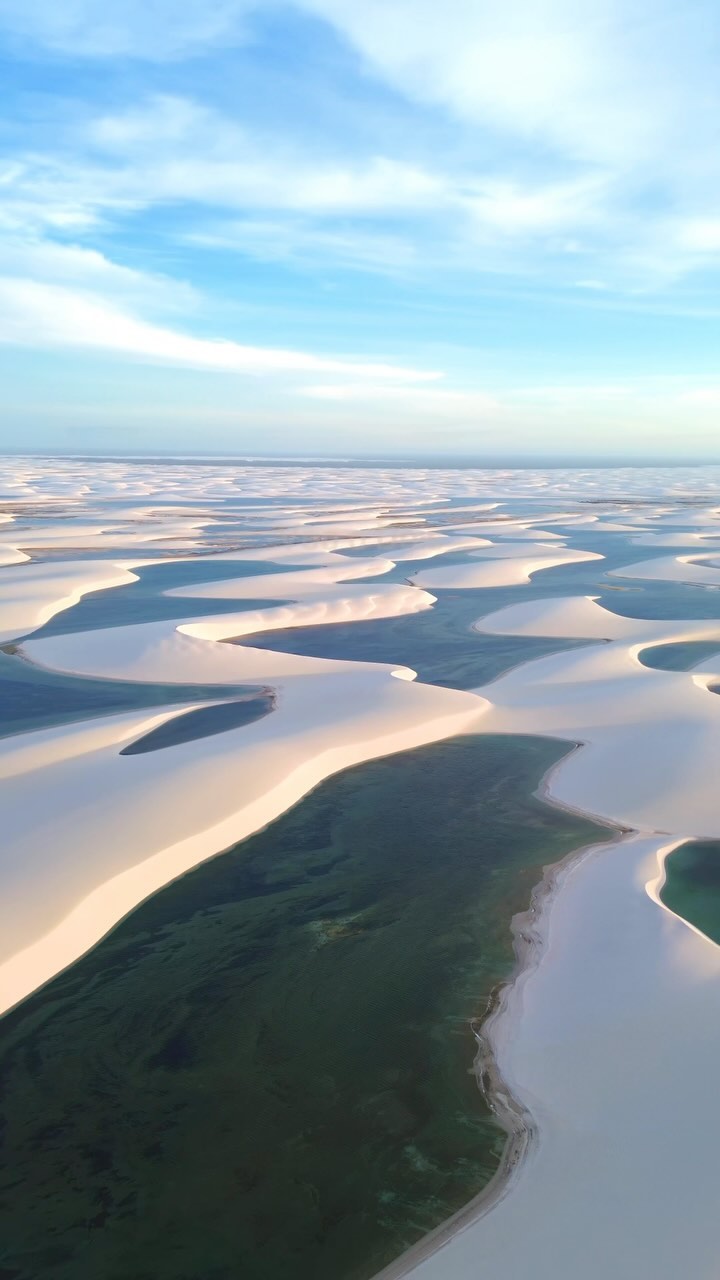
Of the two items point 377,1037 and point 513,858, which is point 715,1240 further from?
point 513,858

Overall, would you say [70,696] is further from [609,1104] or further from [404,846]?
[609,1104]

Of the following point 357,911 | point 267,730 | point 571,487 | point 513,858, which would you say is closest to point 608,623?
point 267,730

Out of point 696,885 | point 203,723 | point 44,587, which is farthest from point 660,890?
point 44,587

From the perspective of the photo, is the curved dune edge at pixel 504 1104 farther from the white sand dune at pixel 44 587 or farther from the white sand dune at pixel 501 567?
the white sand dune at pixel 501 567

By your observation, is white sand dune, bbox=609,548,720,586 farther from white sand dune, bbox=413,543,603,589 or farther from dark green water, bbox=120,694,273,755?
dark green water, bbox=120,694,273,755

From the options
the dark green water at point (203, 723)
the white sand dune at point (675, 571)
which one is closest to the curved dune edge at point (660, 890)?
the dark green water at point (203, 723)

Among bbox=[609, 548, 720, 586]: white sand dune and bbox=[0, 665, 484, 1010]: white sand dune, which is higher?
bbox=[609, 548, 720, 586]: white sand dune

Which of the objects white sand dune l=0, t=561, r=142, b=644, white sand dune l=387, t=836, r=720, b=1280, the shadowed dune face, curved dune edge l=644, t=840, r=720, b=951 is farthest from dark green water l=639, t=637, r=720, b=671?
white sand dune l=0, t=561, r=142, b=644
